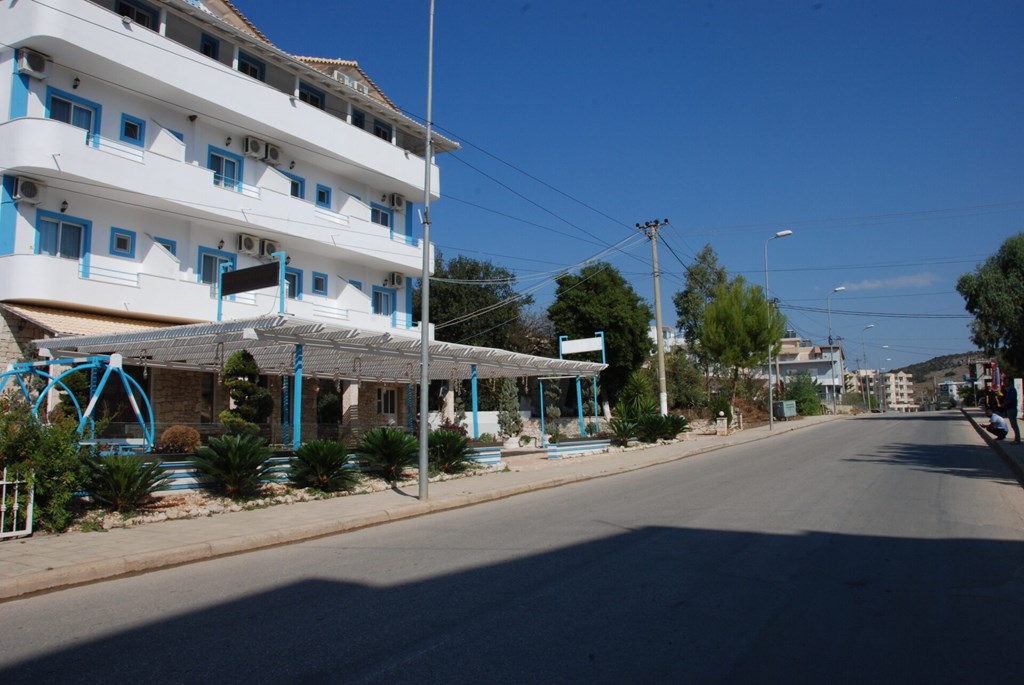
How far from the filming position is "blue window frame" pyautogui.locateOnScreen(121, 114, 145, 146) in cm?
2103

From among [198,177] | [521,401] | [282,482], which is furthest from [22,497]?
[521,401]

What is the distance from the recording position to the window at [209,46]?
928 inches

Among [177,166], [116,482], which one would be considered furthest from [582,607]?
[177,166]

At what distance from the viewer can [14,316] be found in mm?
18109

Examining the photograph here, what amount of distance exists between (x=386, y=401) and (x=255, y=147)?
1243cm

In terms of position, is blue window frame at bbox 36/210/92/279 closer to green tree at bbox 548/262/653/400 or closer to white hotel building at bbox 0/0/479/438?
white hotel building at bbox 0/0/479/438

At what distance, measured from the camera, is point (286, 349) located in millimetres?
18266

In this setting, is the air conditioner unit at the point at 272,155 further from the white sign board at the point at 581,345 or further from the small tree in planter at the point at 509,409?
the small tree in planter at the point at 509,409

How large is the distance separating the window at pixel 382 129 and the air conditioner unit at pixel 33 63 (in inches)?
543

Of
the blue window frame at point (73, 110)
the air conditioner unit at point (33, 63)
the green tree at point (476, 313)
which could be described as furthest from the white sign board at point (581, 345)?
the air conditioner unit at point (33, 63)

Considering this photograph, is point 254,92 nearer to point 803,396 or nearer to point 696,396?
point 696,396

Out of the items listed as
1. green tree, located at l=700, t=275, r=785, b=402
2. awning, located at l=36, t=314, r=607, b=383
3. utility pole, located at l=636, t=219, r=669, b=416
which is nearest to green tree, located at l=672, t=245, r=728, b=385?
green tree, located at l=700, t=275, r=785, b=402

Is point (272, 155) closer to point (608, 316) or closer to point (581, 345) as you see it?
point (581, 345)

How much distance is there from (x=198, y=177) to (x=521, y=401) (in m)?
21.2
